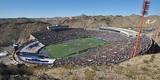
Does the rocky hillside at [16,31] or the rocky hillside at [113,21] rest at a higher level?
the rocky hillside at [113,21]

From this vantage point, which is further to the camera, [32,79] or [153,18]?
[153,18]

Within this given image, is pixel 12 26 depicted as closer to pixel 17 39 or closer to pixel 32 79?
Result: pixel 17 39

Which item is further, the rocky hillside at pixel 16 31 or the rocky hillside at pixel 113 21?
the rocky hillside at pixel 113 21

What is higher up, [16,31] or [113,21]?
[113,21]

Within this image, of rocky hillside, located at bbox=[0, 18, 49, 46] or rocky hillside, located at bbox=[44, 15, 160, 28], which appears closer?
rocky hillside, located at bbox=[0, 18, 49, 46]

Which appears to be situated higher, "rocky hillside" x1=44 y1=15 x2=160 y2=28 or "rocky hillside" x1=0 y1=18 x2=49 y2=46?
"rocky hillside" x1=44 y1=15 x2=160 y2=28

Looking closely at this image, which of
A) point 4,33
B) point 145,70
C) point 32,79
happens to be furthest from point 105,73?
point 4,33

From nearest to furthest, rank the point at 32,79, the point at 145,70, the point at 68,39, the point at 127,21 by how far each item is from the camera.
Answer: the point at 32,79 < the point at 145,70 < the point at 68,39 < the point at 127,21

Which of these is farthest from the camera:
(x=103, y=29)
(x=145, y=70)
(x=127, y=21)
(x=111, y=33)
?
(x=127, y=21)

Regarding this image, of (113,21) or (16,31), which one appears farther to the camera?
(113,21)

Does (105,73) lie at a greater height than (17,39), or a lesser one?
greater
